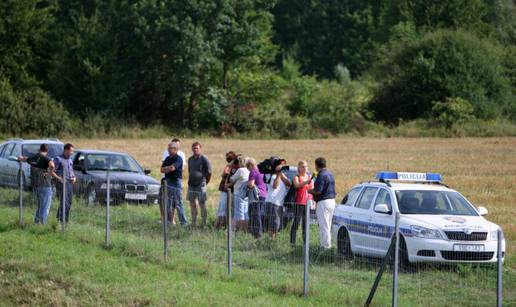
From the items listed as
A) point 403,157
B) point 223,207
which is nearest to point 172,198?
point 223,207

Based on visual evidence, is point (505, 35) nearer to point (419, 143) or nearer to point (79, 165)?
point (419, 143)

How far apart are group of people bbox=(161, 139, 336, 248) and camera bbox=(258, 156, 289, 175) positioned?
0.48 ft

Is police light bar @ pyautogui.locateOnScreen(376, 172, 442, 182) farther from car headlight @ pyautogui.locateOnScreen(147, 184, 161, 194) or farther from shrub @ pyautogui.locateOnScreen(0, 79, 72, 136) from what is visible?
shrub @ pyautogui.locateOnScreen(0, 79, 72, 136)

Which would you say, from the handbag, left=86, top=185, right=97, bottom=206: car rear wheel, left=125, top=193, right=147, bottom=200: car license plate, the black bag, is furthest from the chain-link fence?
left=125, top=193, right=147, bottom=200: car license plate

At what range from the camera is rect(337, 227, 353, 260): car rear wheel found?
50.8ft

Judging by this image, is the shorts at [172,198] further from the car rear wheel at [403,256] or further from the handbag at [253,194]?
the car rear wheel at [403,256]

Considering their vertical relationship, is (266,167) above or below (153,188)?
above

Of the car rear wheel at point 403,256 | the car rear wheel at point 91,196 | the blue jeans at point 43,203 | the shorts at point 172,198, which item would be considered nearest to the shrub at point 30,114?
the car rear wheel at point 91,196

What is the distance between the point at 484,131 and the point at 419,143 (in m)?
9.34

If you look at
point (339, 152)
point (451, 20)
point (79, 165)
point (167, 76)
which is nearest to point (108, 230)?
point (79, 165)

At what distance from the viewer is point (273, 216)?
54.1ft

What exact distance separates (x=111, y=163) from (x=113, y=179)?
192cm

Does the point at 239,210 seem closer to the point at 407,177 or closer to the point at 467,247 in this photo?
the point at 407,177

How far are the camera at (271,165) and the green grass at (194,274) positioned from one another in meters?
1.67
